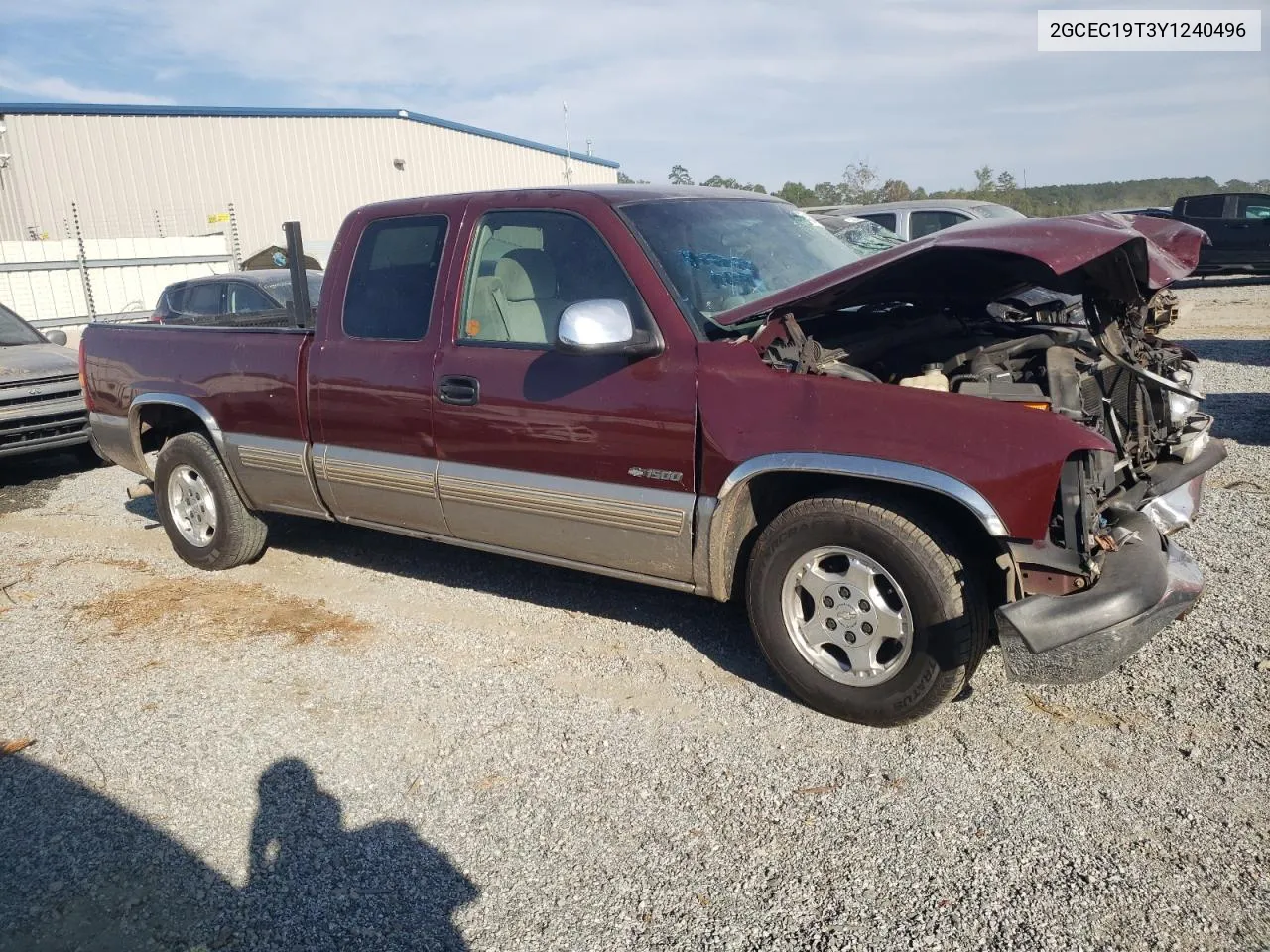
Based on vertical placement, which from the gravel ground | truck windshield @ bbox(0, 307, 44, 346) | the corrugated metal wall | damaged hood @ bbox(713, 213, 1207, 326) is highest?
the corrugated metal wall

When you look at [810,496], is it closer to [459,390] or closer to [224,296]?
[459,390]

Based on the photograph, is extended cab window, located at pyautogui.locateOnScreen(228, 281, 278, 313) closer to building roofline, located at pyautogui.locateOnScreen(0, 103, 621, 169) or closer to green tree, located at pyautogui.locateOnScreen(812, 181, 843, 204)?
building roofline, located at pyautogui.locateOnScreen(0, 103, 621, 169)

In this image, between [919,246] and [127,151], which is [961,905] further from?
[127,151]

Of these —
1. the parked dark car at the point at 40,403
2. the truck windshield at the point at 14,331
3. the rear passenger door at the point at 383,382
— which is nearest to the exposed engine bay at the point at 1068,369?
the rear passenger door at the point at 383,382

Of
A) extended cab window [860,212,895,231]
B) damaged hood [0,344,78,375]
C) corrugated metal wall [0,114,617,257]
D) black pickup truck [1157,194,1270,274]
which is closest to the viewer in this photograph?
damaged hood [0,344,78,375]

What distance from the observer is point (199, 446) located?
223 inches

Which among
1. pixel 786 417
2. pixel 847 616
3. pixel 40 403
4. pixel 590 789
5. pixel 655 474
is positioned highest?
pixel 786 417

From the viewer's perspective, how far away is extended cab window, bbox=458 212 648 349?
413cm

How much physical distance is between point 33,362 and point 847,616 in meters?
7.84

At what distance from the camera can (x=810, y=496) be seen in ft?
12.3

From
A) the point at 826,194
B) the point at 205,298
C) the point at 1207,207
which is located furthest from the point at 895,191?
the point at 205,298

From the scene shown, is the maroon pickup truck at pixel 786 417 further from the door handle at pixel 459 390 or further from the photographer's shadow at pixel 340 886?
the photographer's shadow at pixel 340 886

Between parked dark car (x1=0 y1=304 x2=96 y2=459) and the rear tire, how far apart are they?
297cm

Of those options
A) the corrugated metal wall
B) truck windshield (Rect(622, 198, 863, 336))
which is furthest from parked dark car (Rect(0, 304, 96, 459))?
the corrugated metal wall
